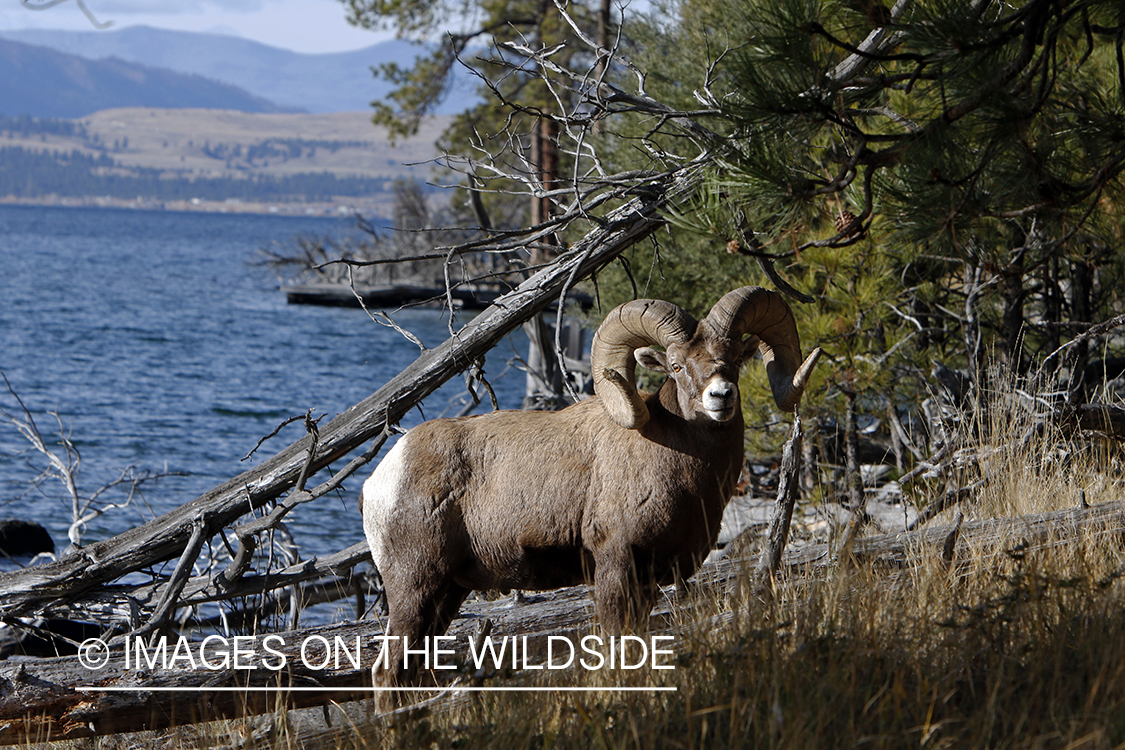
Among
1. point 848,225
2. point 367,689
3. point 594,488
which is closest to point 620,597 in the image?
point 594,488

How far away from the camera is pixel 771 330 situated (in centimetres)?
439

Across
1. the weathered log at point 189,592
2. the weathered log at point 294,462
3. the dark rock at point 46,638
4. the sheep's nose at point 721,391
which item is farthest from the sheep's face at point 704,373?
the dark rock at point 46,638

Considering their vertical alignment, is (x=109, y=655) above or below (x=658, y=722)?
below

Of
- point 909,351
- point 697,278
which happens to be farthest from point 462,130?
point 909,351

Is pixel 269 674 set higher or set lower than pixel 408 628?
lower

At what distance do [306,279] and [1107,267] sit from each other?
38.6 metres

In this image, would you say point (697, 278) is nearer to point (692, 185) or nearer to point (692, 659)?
point (692, 185)

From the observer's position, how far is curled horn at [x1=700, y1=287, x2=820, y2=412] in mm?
4062

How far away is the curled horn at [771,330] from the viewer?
4062 millimetres

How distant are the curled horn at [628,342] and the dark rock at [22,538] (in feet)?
31.8

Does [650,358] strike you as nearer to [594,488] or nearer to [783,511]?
[594,488]

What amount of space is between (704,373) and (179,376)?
26100 mm

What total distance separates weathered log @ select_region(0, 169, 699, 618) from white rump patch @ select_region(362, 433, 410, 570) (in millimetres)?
1448

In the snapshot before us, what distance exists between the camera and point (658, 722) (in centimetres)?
329
